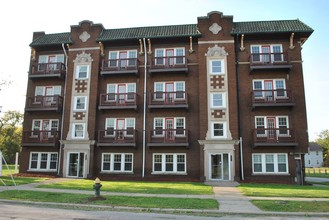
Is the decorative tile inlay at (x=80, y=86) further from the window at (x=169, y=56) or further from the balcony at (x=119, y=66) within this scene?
the window at (x=169, y=56)

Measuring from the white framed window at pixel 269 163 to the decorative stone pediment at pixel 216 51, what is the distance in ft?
32.1

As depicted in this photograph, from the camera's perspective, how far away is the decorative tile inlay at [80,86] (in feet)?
95.3

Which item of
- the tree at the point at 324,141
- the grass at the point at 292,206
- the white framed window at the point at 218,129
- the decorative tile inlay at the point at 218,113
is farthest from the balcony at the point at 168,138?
the tree at the point at 324,141

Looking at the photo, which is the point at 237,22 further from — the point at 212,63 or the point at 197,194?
the point at 197,194

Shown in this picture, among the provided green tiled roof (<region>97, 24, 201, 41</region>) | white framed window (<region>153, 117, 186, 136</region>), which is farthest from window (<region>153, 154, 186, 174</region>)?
green tiled roof (<region>97, 24, 201, 41</region>)

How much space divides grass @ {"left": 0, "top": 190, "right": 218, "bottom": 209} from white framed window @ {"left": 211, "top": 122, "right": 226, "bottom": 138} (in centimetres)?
1224

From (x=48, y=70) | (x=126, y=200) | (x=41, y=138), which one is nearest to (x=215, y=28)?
(x=48, y=70)

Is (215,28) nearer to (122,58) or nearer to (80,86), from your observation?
(122,58)

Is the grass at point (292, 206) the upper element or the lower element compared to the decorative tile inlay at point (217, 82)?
lower

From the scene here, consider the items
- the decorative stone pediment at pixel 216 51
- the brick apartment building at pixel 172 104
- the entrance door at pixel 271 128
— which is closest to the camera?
the entrance door at pixel 271 128

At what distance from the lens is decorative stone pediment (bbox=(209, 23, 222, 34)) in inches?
1089

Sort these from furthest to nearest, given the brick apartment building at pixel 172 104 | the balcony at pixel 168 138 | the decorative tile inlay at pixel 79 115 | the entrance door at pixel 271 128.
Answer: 1. the decorative tile inlay at pixel 79 115
2. the balcony at pixel 168 138
3. the brick apartment building at pixel 172 104
4. the entrance door at pixel 271 128

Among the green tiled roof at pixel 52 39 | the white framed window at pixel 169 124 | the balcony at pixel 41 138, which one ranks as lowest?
the balcony at pixel 41 138

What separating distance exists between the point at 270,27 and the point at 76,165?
22791mm
